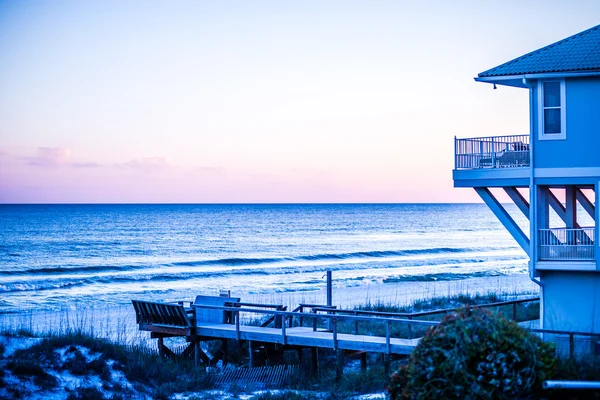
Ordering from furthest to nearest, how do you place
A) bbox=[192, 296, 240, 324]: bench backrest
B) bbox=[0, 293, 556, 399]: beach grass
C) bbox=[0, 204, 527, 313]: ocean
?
bbox=[0, 204, 527, 313]: ocean
bbox=[192, 296, 240, 324]: bench backrest
bbox=[0, 293, 556, 399]: beach grass

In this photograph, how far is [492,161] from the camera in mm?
20875

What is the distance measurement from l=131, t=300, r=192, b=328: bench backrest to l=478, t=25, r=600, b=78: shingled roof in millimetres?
10242

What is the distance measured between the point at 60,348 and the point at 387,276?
4114 cm

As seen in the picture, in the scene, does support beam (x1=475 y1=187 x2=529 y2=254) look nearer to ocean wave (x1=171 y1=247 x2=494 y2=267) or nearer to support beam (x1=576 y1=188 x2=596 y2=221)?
support beam (x1=576 y1=188 x2=596 y2=221)

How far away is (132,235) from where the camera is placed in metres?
105

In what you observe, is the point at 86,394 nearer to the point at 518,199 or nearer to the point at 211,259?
the point at 518,199

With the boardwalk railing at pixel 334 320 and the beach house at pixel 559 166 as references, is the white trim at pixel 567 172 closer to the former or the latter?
the beach house at pixel 559 166

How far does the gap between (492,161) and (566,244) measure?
2.94m

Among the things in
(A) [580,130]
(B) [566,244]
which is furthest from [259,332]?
(A) [580,130]

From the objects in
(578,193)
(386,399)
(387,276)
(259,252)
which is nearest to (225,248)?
(259,252)

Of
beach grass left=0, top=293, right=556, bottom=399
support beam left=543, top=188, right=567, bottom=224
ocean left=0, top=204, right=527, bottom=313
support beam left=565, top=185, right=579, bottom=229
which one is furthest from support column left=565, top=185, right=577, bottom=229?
ocean left=0, top=204, right=527, bottom=313

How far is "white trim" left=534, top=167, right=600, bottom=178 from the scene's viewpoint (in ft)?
62.1

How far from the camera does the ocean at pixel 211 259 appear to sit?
49.1m

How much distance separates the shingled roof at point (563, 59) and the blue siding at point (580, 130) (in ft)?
1.35
